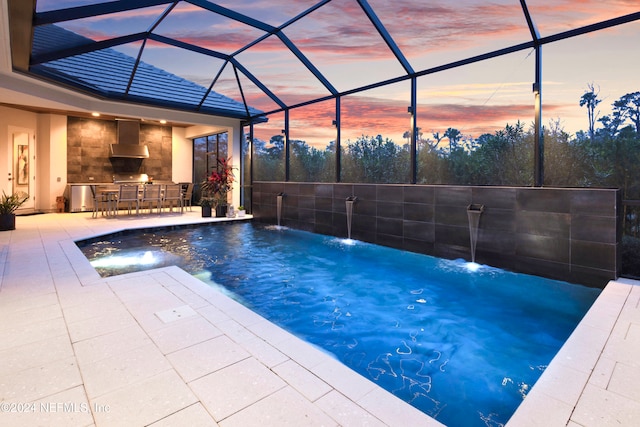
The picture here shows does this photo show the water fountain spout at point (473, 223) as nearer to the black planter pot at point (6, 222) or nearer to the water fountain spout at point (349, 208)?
the water fountain spout at point (349, 208)

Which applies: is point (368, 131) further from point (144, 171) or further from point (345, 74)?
point (144, 171)

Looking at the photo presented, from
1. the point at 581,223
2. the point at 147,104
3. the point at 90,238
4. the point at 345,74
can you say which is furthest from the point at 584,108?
the point at 147,104

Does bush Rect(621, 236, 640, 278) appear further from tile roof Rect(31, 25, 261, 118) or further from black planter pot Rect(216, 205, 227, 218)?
black planter pot Rect(216, 205, 227, 218)

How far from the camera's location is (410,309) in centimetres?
340

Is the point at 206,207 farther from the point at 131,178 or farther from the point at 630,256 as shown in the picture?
the point at 630,256

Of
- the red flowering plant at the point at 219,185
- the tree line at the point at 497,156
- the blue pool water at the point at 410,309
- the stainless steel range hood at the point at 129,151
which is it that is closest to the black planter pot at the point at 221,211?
the red flowering plant at the point at 219,185

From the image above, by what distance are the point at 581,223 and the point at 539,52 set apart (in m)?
2.27

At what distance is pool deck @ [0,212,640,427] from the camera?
156 cm

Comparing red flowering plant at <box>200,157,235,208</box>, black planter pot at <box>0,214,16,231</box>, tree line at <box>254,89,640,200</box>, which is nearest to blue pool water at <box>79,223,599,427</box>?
black planter pot at <box>0,214,16,231</box>

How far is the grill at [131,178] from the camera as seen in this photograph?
11.3 metres

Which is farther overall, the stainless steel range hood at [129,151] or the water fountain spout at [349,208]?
the stainless steel range hood at [129,151]

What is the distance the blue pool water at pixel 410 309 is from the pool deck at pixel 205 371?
32cm

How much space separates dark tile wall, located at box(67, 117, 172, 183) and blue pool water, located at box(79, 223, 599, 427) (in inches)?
228

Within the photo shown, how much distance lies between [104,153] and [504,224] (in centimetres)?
1144
